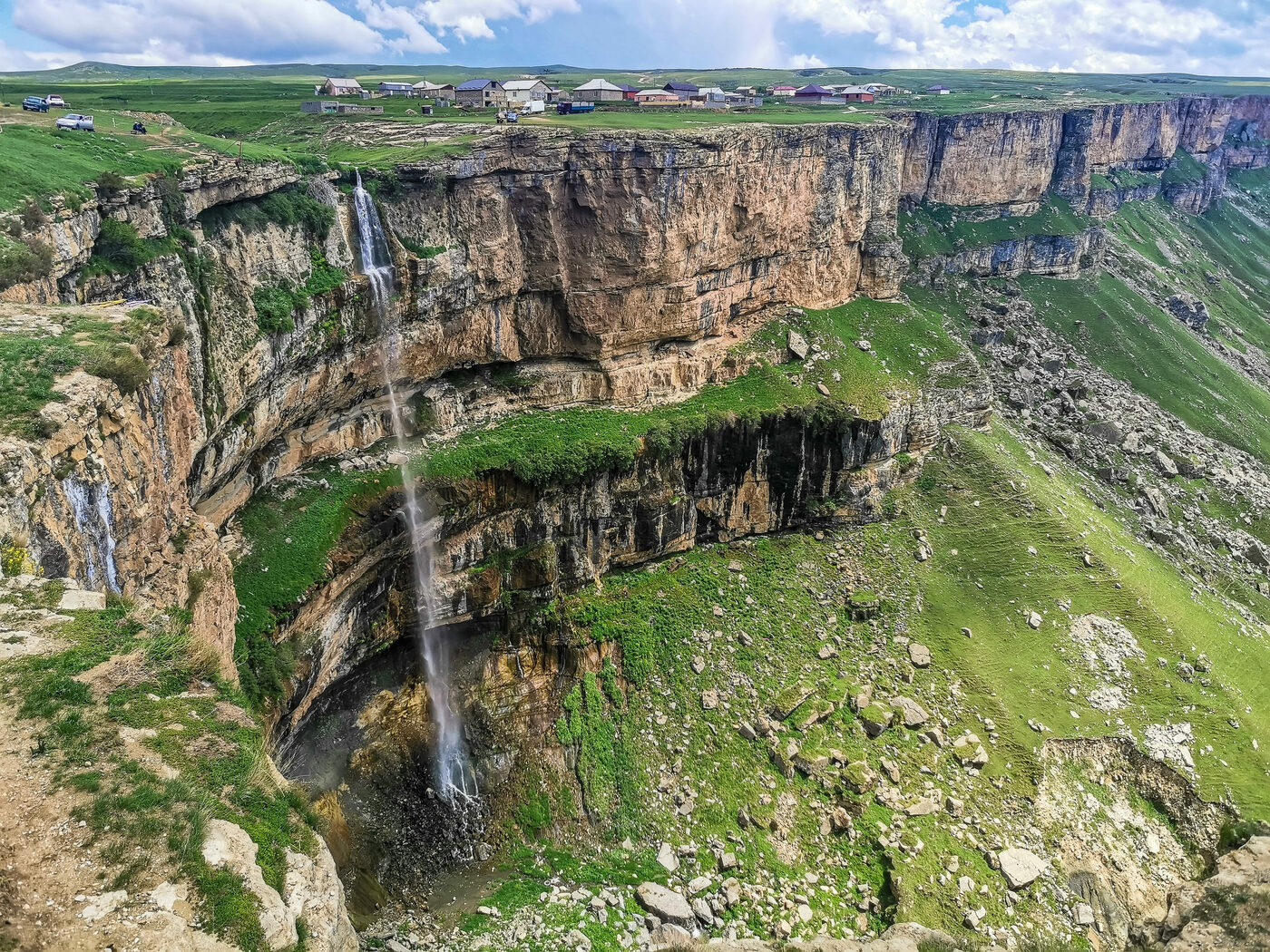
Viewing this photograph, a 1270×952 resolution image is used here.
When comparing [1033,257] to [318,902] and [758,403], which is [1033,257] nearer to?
[758,403]

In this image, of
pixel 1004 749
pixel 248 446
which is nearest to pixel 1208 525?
pixel 1004 749

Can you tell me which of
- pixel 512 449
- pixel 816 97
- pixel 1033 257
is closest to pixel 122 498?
pixel 512 449

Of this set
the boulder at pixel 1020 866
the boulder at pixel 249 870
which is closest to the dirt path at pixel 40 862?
the boulder at pixel 249 870

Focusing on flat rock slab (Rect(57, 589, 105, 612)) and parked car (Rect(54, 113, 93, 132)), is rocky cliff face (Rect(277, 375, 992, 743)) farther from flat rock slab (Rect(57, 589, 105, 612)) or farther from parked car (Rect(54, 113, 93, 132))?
parked car (Rect(54, 113, 93, 132))

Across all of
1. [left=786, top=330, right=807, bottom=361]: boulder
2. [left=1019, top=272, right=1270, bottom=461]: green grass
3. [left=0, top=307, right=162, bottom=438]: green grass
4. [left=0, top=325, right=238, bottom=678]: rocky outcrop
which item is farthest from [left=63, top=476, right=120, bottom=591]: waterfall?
[left=1019, top=272, right=1270, bottom=461]: green grass

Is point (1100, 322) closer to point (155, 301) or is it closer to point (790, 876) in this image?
point (790, 876)

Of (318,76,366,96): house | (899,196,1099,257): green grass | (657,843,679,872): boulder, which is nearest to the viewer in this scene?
(657,843,679,872): boulder

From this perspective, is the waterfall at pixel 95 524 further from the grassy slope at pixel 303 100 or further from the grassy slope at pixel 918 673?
the grassy slope at pixel 918 673
